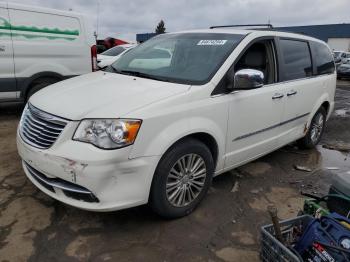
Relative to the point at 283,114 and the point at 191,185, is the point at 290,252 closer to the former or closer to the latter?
the point at 191,185

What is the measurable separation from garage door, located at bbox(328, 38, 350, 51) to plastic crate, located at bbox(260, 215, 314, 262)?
4056cm

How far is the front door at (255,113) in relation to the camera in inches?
143

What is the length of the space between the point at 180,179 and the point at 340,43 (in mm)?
41173

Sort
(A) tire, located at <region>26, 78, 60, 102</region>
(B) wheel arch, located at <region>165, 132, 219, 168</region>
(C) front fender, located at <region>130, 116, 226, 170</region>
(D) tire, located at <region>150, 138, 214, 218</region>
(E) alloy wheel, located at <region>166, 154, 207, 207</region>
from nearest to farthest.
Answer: (C) front fender, located at <region>130, 116, 226, 170</region> < (D) tire, located at <region>150, 138, 214, 218</region> < (E) alloy wheel, located at <region>166, 154, 207, 207</region> < (B) wheel arch, located at <region>165, 132, 219, 168</region> < (A) tire, located at <region>26, 78, 60, 102</region>

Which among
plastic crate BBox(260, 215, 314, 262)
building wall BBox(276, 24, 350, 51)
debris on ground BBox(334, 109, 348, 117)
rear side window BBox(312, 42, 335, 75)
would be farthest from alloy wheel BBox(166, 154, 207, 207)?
building wall BBox(276, 24, 350, 51)

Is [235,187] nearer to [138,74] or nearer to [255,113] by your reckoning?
[255,113]

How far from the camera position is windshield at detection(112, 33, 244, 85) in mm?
3486

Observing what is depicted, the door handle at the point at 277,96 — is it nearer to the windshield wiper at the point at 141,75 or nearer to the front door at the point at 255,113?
the front door at the point at 255,113

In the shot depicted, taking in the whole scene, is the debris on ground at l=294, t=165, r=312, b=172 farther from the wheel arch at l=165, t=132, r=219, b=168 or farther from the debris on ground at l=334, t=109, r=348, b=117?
the debris on ground at l=334, t=109, r=348, b=117

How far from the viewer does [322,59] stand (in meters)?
5.48

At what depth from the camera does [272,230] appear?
8.39 ft

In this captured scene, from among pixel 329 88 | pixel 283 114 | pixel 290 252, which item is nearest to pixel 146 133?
pixel 290 252

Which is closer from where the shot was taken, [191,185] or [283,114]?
[191,185]

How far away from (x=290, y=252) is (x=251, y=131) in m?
1.85
